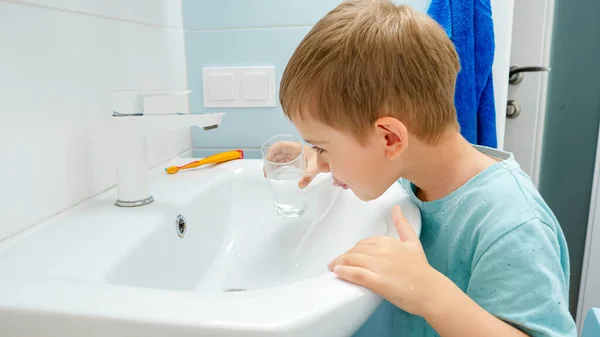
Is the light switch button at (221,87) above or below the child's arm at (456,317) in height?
above

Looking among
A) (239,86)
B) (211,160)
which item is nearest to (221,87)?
(239,86)

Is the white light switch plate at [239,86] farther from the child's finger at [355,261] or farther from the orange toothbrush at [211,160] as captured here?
the child's finger at [355,261]

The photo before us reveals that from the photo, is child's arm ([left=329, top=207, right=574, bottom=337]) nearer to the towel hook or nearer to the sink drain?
the sink drain

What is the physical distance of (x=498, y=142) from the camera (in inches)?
42.1

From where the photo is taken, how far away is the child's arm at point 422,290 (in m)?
0.40

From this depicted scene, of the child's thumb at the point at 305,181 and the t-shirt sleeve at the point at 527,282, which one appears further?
the child's thumb at the point at 305,181

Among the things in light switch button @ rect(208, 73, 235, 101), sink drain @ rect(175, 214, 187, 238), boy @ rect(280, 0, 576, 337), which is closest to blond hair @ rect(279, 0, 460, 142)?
boy @ rect(280, 0, 576, 337)

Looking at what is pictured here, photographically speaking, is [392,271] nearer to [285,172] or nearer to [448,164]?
[448,164]

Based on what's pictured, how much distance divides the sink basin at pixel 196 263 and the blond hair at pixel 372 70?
0.14 m

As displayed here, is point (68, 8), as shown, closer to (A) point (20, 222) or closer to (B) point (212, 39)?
(A) point (20, 222)

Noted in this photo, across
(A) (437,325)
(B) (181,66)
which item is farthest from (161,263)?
(B) (181,66)

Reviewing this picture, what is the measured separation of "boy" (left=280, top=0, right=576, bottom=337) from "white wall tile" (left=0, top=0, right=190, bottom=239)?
283 mm

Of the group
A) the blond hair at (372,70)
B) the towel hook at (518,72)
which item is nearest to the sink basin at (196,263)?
the blond hair at (372,70)

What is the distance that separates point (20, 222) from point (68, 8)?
28 centimetres
